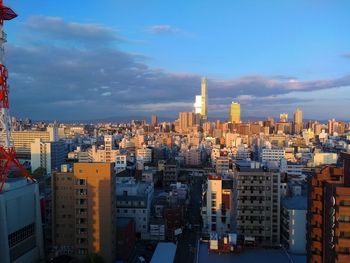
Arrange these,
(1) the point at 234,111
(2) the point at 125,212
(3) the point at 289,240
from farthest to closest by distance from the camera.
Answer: (1) the point at 234,111
(2) the point at 125,212
(3) the point at 289,240

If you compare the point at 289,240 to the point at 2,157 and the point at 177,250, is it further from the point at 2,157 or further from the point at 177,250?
the point at 2,157

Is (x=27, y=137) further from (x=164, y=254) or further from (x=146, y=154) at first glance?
(x=164, y=254)

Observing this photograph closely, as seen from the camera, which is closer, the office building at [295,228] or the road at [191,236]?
the office building at [295,228]

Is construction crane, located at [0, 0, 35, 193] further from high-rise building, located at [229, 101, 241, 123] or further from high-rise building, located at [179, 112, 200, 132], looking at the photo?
high-rise building, located at [229, 101, 241, 123]

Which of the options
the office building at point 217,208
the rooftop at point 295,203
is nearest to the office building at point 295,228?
the rooftop at point 295,203

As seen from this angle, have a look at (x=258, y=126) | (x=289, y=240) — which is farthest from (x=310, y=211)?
(x=258, y=126)

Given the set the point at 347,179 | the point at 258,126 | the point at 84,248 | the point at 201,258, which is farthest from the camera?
the point at 258,126

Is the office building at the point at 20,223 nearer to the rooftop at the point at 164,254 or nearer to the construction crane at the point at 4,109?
the construction crane at the point at 4,109
